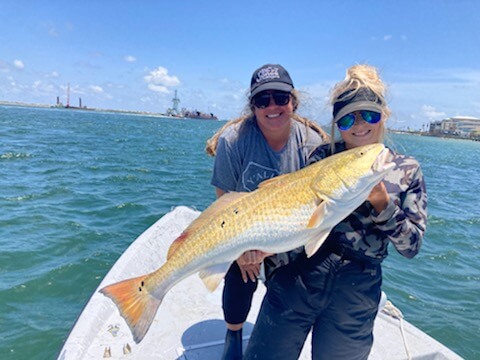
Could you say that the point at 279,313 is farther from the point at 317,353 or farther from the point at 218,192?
the point at 218,192

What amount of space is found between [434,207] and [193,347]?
1534 centimetres

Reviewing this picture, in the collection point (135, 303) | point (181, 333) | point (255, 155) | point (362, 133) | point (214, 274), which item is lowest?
point (181, 333)

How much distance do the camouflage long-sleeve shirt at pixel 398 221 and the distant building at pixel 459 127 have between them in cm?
19001

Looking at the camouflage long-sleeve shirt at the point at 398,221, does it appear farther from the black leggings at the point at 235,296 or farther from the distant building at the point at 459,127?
the distant building at the point at 459,127

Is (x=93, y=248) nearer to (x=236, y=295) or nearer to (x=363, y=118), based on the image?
(x=236, y=295)

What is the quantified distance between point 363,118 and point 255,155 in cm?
96

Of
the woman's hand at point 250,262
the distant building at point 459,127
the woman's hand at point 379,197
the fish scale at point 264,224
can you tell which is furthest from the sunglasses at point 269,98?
the distant building at point 459,127

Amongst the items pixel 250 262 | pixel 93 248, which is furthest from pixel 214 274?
pixel 93 248

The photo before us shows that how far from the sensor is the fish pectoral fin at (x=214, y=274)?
9.18 feet

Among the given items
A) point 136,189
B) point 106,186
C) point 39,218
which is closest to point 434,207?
point 136,189

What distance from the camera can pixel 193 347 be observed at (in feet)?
12.9

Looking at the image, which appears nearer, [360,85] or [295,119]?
[360,85]

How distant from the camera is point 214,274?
283 centimetres

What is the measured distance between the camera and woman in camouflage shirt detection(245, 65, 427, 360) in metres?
2.54
